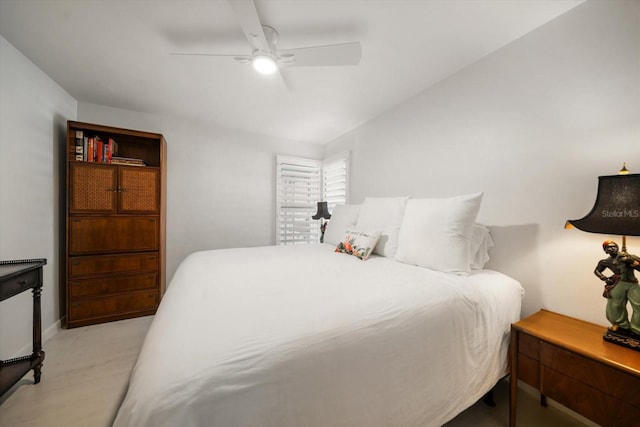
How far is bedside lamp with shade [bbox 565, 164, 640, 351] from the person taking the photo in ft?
3.14

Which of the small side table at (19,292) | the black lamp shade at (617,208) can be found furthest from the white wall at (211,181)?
the black lamp shade at (617,208)

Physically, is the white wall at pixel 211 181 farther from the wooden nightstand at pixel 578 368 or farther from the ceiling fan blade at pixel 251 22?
the wooden nightstand at pixel 578 368

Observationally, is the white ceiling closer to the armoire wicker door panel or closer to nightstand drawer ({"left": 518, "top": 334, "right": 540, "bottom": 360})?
the armoire wicker door panel

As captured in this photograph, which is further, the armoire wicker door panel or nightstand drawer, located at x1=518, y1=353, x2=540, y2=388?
the armoire wicker door panel

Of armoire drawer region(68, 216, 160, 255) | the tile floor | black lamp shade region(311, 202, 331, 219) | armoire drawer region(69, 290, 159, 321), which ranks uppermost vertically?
black lamp shade region(311, 202, 331, 219)

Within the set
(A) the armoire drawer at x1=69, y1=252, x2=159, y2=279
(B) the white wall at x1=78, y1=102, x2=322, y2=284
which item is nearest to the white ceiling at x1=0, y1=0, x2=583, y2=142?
(B) the white wall at x1=78, y1=102, x2=322, y2=284

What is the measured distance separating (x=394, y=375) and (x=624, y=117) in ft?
5.89

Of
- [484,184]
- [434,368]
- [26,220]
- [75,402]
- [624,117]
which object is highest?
[624,117]

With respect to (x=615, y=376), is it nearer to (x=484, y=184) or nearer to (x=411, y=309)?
(x=411, y=309)

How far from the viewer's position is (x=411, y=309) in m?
1.00

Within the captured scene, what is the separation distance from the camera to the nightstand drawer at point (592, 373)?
2.76 ft

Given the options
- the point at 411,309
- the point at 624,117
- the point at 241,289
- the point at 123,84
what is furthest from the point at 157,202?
the point at 624,117

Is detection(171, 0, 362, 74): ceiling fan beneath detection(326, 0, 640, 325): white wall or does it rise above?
above

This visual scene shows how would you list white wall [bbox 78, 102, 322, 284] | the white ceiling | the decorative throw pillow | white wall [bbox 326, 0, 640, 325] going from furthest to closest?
white wall [bbox 78, 102, 322, 284] → the decorative throw pillow → the white ceiling → white wall [bbox 326, 0, 640, 325]
